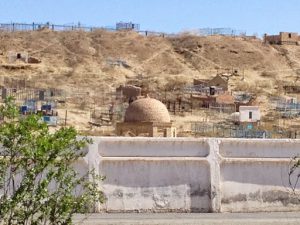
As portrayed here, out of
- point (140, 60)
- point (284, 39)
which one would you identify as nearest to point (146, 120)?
point (140, 60)

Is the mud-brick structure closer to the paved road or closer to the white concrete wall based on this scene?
the white concrete wall

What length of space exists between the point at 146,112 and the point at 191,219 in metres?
12.2

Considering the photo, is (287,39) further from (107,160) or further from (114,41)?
(107,160)

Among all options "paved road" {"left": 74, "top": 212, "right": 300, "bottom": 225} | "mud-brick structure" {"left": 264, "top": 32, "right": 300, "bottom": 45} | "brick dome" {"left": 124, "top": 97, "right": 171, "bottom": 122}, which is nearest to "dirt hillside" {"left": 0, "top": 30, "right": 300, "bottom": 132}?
"mud-brick structure" {"left": 264, "top": 32, "right": 300, "bottom": 45}

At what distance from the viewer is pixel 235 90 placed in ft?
166

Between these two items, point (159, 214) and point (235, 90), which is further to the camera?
point (235, 90)

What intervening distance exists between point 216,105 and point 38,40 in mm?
24505

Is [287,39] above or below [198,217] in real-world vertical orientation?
above

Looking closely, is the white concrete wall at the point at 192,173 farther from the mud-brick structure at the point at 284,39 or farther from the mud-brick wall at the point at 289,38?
the mud-brick wall at the point at 289,38

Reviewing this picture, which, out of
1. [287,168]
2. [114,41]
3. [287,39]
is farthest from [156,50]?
[287,168]

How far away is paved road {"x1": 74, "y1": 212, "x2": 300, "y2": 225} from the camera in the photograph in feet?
37.7

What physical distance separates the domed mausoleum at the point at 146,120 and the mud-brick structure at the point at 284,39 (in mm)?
46072

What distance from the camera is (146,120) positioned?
937 inches

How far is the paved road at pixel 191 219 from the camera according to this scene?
453 inches
